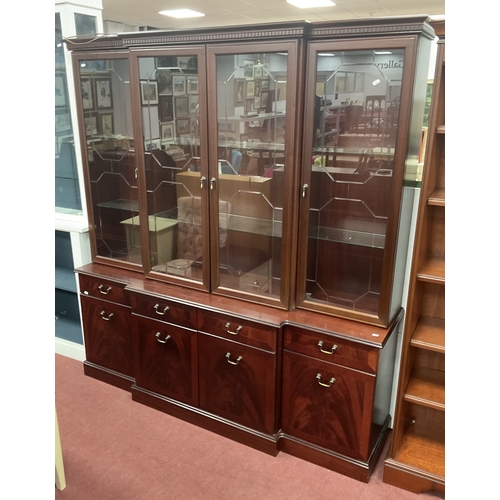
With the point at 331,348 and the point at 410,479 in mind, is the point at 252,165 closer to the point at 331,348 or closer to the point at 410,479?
the point at 331,348

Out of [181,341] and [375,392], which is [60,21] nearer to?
[181,341]

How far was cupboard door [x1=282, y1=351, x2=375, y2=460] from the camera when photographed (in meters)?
1.99

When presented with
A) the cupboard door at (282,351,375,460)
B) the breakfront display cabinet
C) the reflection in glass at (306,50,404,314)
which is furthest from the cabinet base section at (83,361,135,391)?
the reflection in glass at (306,50,404,314)

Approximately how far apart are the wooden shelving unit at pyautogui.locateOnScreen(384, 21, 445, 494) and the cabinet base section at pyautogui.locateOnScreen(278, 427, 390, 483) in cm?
9

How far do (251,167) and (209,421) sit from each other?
133 centimetres

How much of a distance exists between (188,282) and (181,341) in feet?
1.01

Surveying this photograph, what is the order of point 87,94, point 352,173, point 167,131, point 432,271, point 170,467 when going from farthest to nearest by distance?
point 87,94
point 167,131
point 170,467
point 352,173
point 432,271

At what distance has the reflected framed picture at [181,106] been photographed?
214 centimetres

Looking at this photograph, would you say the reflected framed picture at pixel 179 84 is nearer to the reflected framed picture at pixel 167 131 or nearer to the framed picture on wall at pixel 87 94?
the reflected framed picture at pixel 167 131

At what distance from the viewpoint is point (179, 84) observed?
6.99 feet

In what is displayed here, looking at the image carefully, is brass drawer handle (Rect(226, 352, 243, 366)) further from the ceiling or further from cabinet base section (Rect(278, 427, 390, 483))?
the ceiling

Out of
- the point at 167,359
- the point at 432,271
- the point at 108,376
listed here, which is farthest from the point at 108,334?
the point at 432,271
